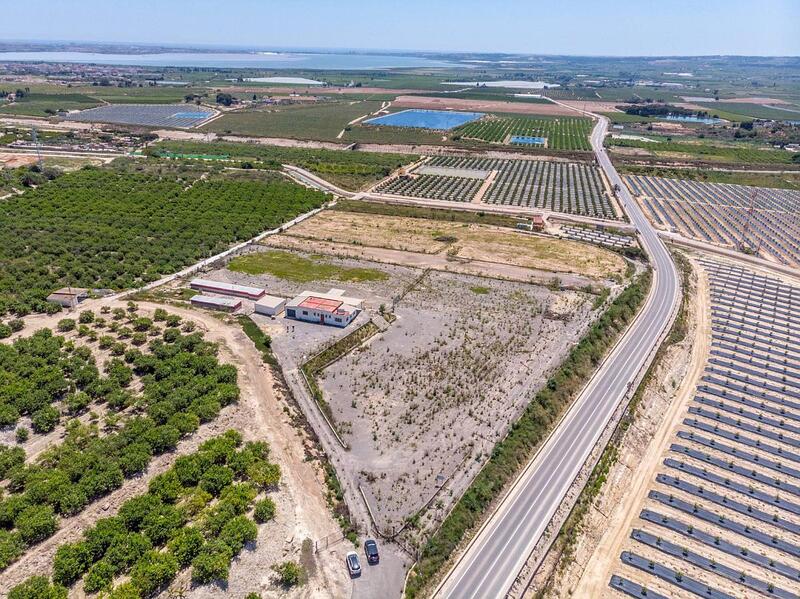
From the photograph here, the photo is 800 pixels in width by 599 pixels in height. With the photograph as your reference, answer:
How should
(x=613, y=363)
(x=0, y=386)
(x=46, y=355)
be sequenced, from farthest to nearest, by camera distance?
(x=613, y=363) → (x=46, y=355) → (x=0, y=386)

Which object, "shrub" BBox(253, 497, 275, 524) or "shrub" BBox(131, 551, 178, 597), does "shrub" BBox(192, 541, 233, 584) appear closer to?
Answer: "shrub" BBox(131, 551, 178, 597)

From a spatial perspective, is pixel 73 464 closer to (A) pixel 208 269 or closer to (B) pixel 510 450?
(B) pixel 510 450

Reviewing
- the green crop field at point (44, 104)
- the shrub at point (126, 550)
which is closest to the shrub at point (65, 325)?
the shrub at point (126, 550)

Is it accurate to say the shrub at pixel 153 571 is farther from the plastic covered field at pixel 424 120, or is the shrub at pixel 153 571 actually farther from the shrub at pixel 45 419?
the plastic covered field at pixel 424 120

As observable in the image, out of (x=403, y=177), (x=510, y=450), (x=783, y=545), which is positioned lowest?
(x=783, y=545)

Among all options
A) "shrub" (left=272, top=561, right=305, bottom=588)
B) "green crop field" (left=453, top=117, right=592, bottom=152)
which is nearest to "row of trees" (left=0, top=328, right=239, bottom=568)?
"shrub" (left=272, top=561, right=305, bottom=588)

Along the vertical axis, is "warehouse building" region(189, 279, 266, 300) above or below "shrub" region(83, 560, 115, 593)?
above

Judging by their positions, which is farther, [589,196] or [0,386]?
[589,196]

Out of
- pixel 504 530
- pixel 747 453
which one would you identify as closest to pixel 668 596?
pixel 504 530
